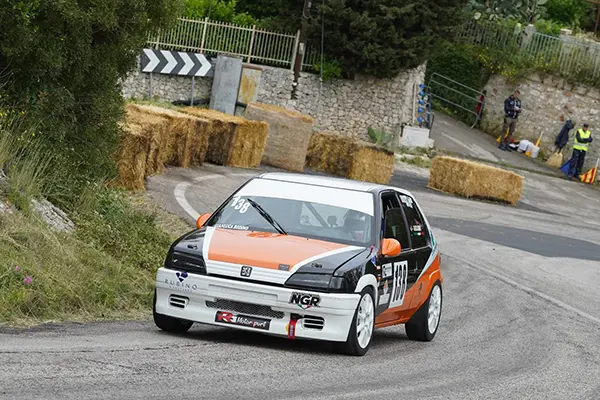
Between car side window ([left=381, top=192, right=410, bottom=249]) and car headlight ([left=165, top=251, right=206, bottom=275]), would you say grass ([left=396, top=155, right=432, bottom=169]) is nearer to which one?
car side window ([left=381, top=192, right=410, bottom=249])

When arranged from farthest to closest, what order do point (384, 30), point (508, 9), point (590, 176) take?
point (508, 9) → point (590, 176) → point (384, 30)

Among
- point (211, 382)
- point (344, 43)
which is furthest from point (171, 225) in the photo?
point (344, 43)

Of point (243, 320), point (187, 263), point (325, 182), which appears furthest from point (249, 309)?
point (325, 182)

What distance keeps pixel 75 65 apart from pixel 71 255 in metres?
4.07

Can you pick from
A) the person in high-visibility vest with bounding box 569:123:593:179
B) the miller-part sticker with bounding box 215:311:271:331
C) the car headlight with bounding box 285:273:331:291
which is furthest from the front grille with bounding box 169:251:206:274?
the person in high-visibility vest with bounding box 569:123:593:179

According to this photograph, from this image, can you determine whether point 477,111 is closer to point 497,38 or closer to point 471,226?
point 497,38

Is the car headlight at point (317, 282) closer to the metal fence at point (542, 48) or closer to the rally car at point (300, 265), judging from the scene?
the rally car at point (300, 265)

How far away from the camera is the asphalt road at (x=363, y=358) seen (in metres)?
8.34

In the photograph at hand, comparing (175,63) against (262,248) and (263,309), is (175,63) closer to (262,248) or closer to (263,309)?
(262,248)

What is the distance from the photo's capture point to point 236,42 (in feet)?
157

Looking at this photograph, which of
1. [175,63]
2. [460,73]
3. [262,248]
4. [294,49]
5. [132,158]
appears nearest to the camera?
[262,248]

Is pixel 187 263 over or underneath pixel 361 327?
over

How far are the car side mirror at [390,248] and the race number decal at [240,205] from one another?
129 centimetres

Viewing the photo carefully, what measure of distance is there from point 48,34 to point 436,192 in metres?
22.8
